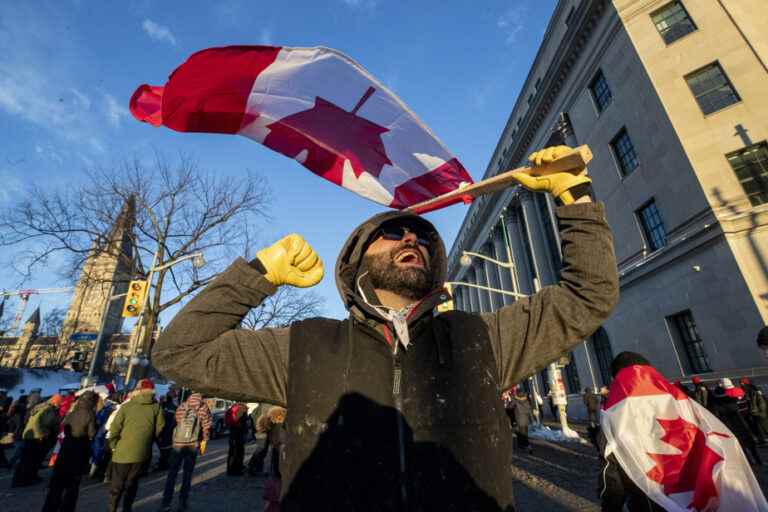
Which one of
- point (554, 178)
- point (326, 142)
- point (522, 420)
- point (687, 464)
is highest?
point (326, 142)

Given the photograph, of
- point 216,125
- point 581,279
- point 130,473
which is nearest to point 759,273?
point 581,279

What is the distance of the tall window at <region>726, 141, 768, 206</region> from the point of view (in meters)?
13.8

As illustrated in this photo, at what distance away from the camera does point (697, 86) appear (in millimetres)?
15742

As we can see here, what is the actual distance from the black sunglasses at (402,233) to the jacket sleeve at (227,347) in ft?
2.79

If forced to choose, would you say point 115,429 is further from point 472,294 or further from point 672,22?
point 472,294

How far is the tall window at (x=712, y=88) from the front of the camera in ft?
49.2

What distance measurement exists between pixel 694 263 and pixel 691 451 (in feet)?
48.7

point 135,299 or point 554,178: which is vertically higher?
point 135,299

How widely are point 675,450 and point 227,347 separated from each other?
12.7 feet

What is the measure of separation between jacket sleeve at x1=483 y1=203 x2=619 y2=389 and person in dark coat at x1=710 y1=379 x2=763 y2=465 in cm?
940

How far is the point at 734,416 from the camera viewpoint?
8.20m

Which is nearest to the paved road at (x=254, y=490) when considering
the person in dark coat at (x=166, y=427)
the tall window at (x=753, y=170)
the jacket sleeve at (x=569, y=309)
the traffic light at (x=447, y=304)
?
the person in dark coat at (x=166, y=427)

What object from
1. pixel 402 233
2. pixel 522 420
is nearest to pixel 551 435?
pixel 522 420

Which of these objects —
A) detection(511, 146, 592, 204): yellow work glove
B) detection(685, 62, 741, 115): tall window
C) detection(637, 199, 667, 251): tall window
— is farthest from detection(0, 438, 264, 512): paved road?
detection(685, 62, 741, 115): tall window
